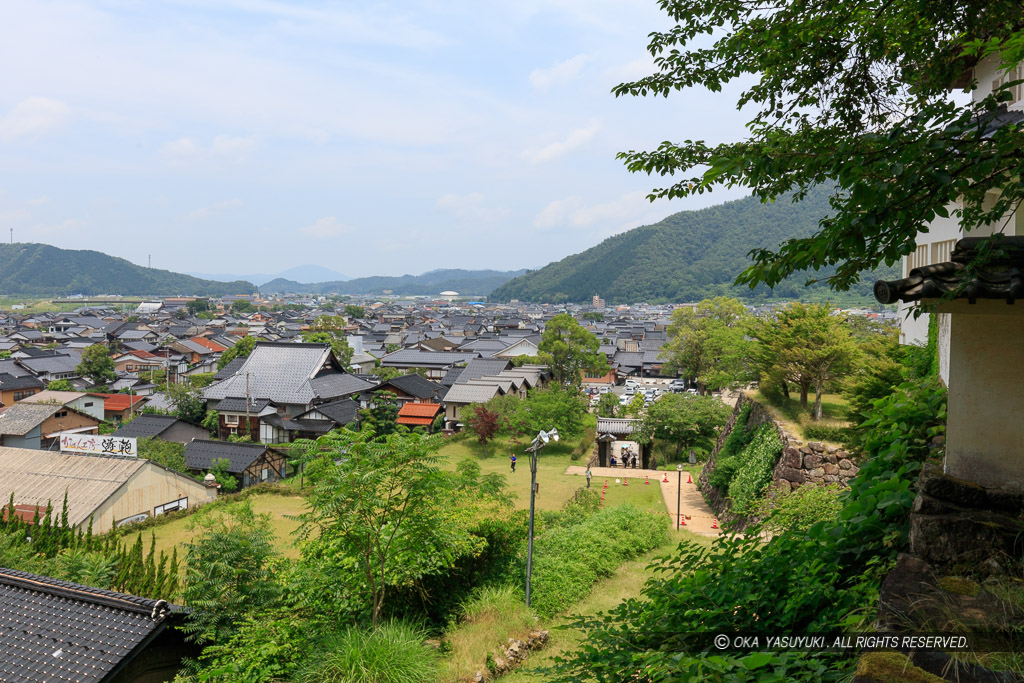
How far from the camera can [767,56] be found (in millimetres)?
5184

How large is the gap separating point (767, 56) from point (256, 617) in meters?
9.28

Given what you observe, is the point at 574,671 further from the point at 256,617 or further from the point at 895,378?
the point at 895,378

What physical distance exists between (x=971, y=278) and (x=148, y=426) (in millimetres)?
31254

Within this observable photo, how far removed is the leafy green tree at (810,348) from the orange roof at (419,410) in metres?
18.8

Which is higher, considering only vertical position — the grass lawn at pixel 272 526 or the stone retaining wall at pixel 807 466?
the stone retaining wall at pixel 807 466

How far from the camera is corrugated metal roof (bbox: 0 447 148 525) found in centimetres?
1753

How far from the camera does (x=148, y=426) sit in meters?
28.0

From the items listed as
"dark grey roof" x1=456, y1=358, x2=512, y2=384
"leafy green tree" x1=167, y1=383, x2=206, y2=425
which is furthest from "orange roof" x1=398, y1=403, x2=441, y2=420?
"leafy green tree" x1=167, y1=383, x2=206, y2=425

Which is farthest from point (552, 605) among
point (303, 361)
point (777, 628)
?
point (303, 361)

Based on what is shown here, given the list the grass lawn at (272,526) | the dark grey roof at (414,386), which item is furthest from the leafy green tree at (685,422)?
the grass lawn at (272,526)

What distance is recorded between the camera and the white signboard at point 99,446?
20.2m

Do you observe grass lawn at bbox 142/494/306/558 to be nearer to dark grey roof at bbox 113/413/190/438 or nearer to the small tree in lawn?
the small tree in lawn

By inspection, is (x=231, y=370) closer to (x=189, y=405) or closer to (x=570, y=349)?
(x=189, y=405)

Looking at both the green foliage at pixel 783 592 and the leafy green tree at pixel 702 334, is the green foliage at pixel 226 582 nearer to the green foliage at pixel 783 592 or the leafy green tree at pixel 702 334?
the green foliage at pixel 783 592
